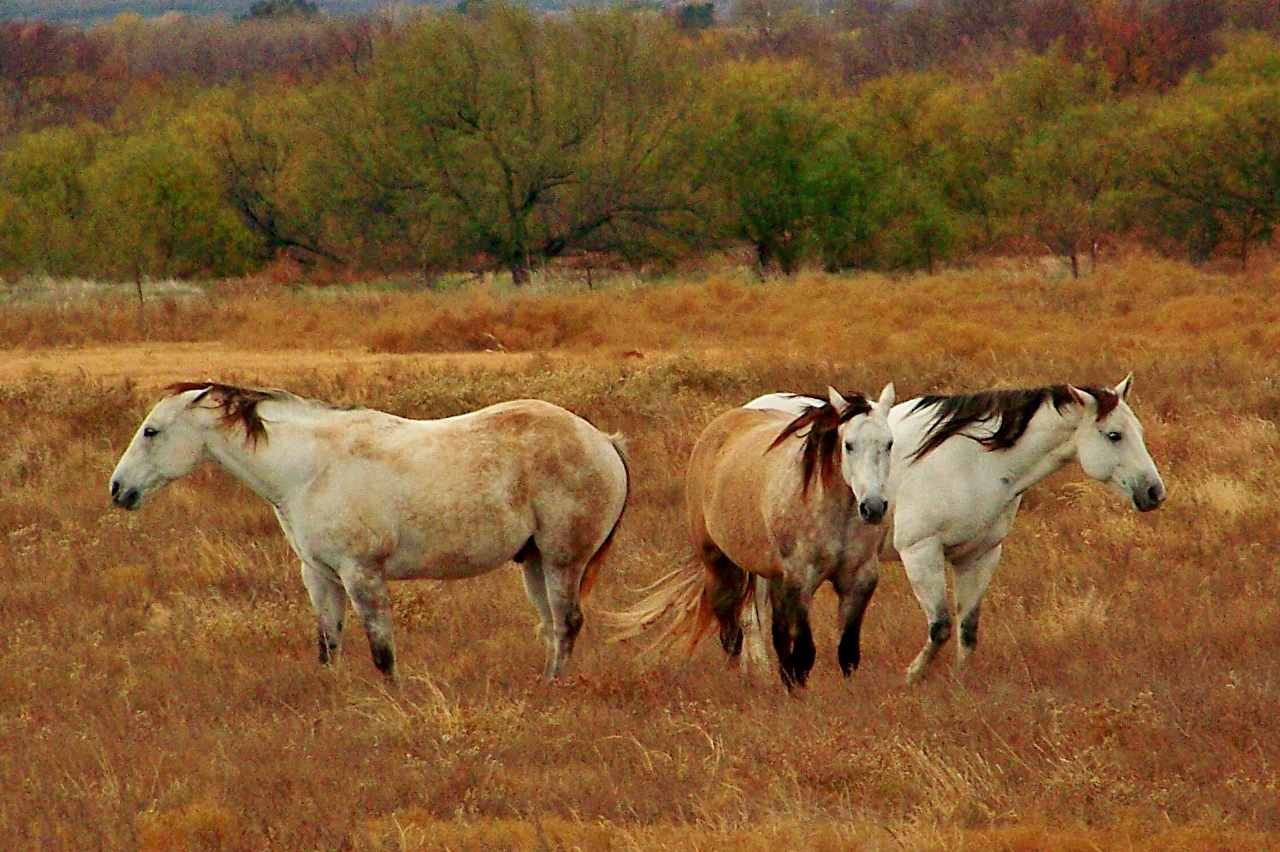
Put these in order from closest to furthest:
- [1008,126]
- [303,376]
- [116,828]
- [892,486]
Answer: [116,828] < [892,486] < [303,376] < [1008,126]

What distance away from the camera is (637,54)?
3709cm

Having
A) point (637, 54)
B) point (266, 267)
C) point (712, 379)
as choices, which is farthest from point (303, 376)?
point (266, 267)

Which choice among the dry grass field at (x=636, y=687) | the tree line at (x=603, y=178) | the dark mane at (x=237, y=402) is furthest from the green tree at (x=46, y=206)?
the dark mane at (x=237, y=402)

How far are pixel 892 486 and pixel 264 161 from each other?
122 feet

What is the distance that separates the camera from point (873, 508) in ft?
21.2

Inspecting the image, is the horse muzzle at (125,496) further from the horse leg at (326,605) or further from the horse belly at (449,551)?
the horse belly at (449,551)

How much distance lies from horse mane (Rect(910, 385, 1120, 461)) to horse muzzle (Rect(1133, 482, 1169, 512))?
51 centimetres

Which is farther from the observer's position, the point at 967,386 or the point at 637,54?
the point at 637,54

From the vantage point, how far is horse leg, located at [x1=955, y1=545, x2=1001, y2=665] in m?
7.62

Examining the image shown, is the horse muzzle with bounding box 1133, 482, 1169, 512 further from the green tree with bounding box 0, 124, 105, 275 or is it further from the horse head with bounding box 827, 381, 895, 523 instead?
the green tree with bounding box 0, 124, 105, 275

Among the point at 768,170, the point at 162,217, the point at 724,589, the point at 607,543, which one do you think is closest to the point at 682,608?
the point at 724,589

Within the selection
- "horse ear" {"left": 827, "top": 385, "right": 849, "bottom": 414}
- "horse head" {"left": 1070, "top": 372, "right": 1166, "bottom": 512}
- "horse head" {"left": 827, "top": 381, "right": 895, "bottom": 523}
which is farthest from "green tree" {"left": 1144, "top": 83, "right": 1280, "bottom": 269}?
"horse head" {"left": 827, "top": 381, "right": 895, "bottom": 523}

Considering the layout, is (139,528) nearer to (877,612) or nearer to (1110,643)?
(877,612)

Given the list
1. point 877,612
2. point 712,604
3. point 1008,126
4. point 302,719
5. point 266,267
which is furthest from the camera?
point 1008,126
